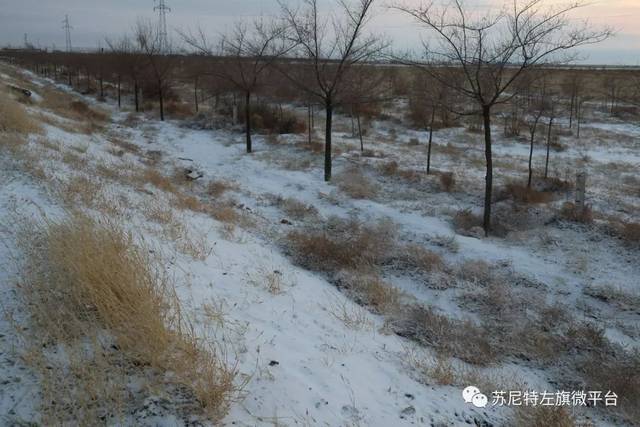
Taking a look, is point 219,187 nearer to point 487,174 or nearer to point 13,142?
point 13,142

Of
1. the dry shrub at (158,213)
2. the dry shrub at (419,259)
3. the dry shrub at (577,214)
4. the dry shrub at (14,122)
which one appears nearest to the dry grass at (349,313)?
the dry shrub at (419,259)

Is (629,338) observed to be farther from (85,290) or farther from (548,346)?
(85,290)

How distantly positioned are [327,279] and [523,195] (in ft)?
22.3

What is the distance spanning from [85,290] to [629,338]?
21.1ft

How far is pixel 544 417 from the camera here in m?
3.68

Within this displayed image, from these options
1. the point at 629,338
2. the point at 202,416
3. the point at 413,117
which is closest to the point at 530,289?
the point at 629,338

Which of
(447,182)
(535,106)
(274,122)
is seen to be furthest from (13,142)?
(535,106)

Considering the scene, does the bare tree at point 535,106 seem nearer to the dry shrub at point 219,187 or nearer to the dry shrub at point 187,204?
the dry shrub at point 219,187

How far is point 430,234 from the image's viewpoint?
958cm

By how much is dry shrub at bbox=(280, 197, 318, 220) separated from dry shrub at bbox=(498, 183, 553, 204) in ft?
16.3

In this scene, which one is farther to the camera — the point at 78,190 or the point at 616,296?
the point at 78,190

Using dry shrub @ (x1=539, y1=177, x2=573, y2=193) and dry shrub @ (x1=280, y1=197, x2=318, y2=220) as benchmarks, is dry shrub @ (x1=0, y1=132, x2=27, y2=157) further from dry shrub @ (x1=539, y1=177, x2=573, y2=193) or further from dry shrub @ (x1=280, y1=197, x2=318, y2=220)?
dry shrub @ (x1=539, y1=177, x2=573, y2=193)

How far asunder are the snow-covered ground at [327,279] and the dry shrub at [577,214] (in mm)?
318

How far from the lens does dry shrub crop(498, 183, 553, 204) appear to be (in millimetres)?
11352
